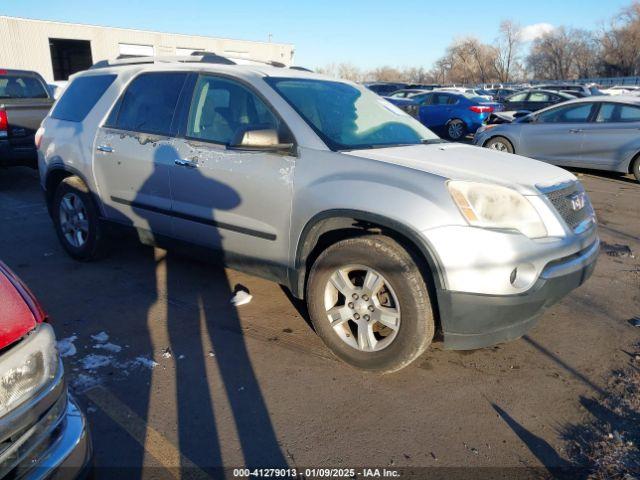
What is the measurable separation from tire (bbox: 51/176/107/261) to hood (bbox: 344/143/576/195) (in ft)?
9.22

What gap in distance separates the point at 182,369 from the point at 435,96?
1548 centimetres

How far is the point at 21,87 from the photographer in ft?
31.9

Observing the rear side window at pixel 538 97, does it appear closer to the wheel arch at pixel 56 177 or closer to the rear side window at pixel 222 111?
the rear side window at pixel 222 111

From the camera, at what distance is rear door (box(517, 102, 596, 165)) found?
32.6 feet

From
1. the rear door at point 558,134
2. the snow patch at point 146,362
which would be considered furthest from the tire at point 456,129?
the snow patch at point 146,362

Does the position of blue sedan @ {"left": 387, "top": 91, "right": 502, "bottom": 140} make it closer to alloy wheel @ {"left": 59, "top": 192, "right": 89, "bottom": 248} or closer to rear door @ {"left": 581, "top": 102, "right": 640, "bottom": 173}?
rear door @ {"left": 581, "top": 102, "right": 640, "bottom": 173}

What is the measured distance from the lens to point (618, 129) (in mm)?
9445

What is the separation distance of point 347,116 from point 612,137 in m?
7.62

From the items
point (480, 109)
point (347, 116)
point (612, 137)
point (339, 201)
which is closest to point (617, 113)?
point (612, 137)

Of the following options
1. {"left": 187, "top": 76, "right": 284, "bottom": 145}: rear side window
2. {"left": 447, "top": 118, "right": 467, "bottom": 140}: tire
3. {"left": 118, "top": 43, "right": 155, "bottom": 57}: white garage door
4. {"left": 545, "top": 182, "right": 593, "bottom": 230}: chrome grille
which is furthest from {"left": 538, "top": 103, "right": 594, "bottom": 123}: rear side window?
{"left": 118, "top": 43, "right": 155, "bottom": 57}: white garage door

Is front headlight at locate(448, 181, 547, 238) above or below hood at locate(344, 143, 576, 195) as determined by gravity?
below

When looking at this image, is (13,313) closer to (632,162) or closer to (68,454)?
(68,454)

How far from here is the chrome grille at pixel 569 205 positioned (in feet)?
10.5

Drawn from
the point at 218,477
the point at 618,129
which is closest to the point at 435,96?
the point at 618,129
